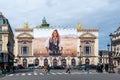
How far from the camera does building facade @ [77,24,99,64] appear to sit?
165250 mm

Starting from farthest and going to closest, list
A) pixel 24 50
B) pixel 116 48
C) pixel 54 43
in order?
1. pixel 24 50
2. pixel 54 43
3. pixel 116 48

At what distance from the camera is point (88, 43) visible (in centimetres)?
16600

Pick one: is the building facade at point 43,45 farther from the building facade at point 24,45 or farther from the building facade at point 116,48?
the building facade at point 116,48

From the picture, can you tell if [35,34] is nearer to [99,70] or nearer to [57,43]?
[57,43]

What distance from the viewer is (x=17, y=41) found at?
543 feet

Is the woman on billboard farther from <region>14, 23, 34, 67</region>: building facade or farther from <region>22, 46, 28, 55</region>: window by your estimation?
<region>22, 46, 28, 55</region>: window

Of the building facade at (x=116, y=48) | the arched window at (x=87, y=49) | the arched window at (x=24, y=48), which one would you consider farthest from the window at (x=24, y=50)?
the building facade at (x=116, y=48)

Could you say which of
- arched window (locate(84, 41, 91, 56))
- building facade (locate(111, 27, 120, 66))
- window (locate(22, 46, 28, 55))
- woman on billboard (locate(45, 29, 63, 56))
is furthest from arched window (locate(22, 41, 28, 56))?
building facade (locate(111, 27, 120, 66))

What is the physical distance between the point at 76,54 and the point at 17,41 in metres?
23.1

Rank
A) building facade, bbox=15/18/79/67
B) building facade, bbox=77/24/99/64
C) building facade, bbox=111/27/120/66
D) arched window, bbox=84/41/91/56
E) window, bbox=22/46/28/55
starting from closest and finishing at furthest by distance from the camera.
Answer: building facade, bbox=111/27/120/66 → building facade, bbox=15/18/79/67 → window, bbox=22/46/28/55 → building facade, bbox=77/24/99/64 → arched window, bbox=84/41/91/56

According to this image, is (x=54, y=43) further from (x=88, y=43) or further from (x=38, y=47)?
(x=88, y=43)

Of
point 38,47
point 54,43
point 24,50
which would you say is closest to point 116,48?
point 54,43

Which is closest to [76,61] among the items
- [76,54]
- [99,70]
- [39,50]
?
[76,54]

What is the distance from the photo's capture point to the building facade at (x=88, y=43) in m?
165
